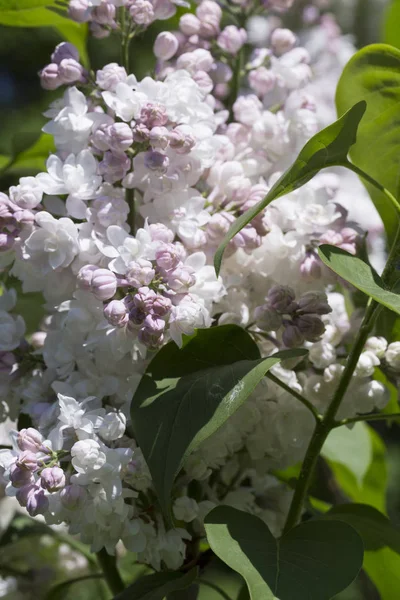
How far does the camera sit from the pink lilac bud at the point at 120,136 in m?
0.50

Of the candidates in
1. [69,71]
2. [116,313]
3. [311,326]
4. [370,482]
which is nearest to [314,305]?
[311,326]

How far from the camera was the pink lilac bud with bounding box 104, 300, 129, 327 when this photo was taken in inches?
18.1

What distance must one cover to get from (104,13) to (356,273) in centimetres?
25

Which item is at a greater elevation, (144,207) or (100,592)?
(144,207)

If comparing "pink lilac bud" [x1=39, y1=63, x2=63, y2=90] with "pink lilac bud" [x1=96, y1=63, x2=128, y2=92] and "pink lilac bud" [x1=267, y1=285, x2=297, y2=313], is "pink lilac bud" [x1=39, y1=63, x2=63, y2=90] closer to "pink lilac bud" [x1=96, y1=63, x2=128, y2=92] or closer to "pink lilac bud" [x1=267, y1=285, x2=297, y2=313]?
"pink lilac bud" [x1=96, y1=63, x2=128, y2=92]

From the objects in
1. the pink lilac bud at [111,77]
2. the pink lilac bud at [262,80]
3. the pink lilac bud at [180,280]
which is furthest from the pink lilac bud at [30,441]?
the pink lilac bud at [262,80]

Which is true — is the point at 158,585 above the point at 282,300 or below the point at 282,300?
below

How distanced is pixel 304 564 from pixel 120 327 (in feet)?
0.54

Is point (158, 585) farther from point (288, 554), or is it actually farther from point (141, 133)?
point (141, 133)

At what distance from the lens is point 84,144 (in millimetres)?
530

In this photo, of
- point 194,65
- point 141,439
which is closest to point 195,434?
point 141,439

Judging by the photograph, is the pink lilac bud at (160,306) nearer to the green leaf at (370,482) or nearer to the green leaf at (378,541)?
the green leaf at (378,541)

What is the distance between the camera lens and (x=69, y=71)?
545mm

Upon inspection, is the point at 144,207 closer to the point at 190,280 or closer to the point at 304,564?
the point at 190,280
